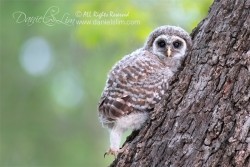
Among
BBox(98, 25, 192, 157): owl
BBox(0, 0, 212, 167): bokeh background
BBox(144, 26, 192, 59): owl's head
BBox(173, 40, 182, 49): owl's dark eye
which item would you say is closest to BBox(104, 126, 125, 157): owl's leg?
BBox(98, 25, 192, 157): owl

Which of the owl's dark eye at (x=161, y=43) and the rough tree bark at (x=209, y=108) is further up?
the owl's dark eye at (x=161, y=43)

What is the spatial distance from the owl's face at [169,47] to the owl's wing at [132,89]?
0.20 m

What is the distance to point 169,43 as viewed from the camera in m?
4.07

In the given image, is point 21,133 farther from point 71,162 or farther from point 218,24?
point 218,24

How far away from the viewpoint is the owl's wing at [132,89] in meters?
3.55

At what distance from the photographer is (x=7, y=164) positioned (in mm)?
9672

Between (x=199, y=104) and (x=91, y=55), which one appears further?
(x=91, y=55)

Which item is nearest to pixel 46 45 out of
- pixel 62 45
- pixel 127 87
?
pixel 62 45

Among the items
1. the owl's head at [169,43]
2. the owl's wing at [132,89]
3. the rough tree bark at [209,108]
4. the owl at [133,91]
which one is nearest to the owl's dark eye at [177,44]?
the owl's head at [169,43]

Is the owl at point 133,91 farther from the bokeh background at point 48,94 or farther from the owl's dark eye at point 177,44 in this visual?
the bokeh background at point 48,94

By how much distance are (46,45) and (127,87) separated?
705 cm

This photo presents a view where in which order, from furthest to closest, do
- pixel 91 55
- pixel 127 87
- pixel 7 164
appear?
pixel 91 55 < pixel 7 164 < pixel 127 87

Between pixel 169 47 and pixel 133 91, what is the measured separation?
20.0 inches

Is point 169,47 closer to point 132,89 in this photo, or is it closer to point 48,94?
point 132,89
